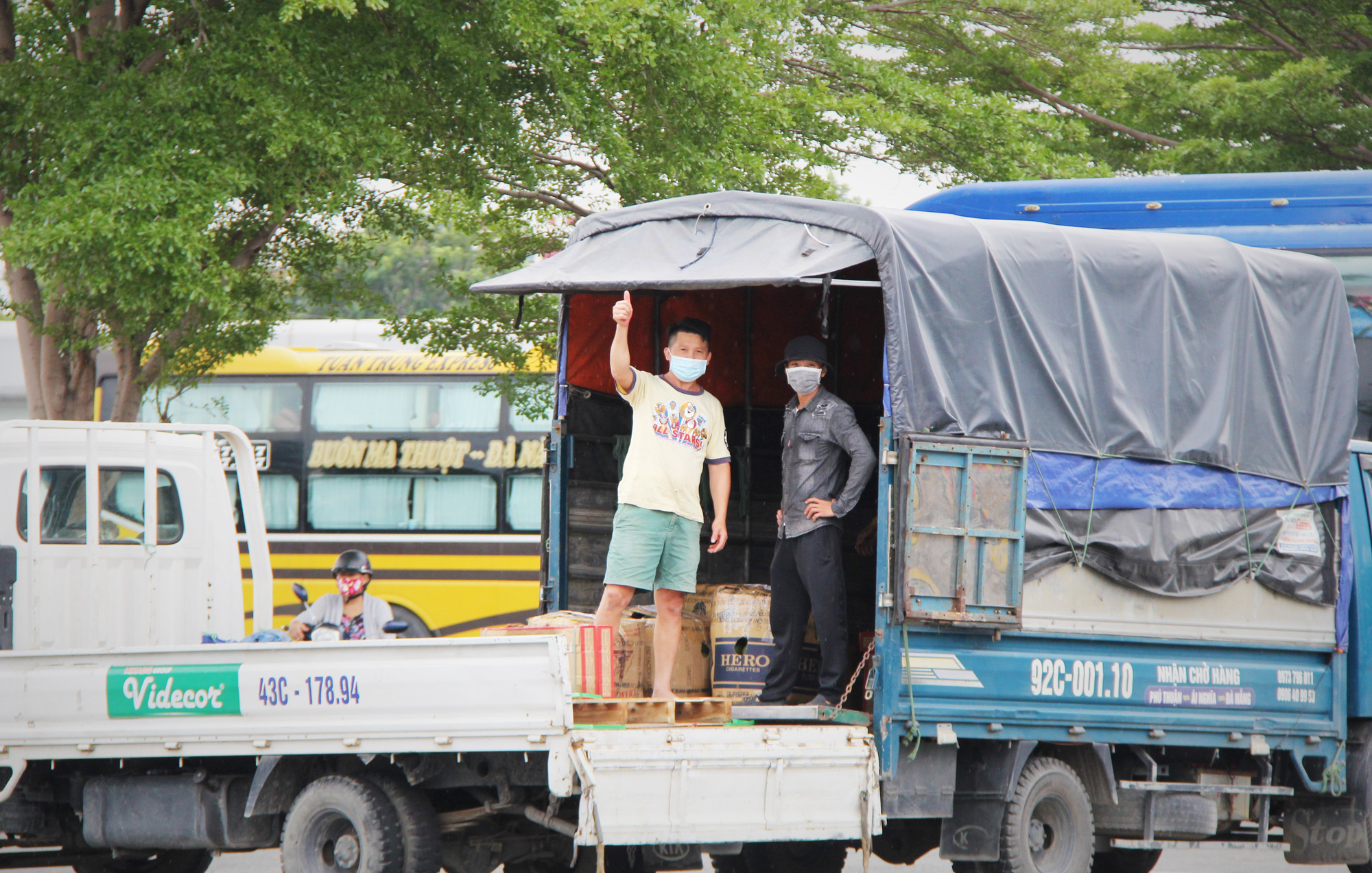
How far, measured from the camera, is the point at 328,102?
1026 centimetres

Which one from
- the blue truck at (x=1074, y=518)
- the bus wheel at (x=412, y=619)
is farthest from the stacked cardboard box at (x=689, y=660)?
the bus wheel at (x=412, y=619)

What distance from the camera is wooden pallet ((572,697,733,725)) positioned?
6.36 m

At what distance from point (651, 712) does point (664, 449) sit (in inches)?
50.9

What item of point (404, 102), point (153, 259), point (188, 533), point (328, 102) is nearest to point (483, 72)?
point (404, 102)

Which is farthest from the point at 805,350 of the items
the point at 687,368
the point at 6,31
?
the point at 6,31

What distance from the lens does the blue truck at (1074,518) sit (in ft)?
20.9

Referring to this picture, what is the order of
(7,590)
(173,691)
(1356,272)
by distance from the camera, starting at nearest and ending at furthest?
(173,691), (7,590), (1356,272)

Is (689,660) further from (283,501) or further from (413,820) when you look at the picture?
(283,501)

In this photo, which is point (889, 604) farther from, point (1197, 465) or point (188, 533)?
point (188, 533)

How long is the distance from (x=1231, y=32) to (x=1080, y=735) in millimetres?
13069

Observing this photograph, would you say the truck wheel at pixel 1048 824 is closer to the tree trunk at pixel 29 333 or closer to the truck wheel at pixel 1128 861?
the truck wheel at pixel 1128 861

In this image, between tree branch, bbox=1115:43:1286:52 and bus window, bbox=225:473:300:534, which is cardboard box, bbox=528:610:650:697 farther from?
tree branch, bbox=1115:43:1286:52

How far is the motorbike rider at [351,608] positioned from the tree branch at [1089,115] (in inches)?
389

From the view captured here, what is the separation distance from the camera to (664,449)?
7125 mm
